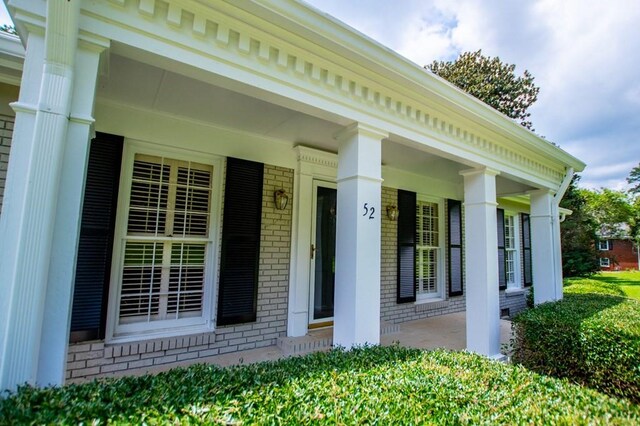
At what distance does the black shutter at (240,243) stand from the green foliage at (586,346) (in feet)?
10.3

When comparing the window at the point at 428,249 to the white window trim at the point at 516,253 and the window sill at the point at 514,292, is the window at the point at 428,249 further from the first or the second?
the white window trim at the point at 516,253

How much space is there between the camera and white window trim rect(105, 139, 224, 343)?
2.98 metres

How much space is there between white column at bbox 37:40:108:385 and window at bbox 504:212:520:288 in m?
9.22

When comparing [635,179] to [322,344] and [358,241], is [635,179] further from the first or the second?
[358,241]

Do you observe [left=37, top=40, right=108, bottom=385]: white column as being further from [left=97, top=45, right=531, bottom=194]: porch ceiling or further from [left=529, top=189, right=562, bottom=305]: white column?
[left=529, top=189, right=562, bottom=305]: white column

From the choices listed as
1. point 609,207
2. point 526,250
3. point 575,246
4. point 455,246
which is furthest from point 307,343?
point 609,207

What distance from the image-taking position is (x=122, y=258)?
3.04 m

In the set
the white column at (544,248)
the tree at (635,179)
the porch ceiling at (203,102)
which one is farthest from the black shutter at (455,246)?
the tree at (635,179)

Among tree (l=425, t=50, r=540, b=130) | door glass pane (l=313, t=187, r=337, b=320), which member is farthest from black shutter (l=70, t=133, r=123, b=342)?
tree (l=425, t=50, r=540, b=130)

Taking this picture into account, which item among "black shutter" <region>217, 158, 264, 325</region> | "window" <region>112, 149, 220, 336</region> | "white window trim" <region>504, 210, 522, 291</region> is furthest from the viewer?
"white window trim" <region>504, 210, 522, 291</region>

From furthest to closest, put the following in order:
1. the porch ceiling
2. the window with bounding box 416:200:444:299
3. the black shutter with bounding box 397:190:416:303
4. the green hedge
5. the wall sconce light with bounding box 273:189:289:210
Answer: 1. the window with bounding box 416:200:444:299
2. the black shutter with bounding box 397:190:416:303
3. the wall sconce light with bounding box 273:189:289:210
4. the porch ceiling
5. the green hedge

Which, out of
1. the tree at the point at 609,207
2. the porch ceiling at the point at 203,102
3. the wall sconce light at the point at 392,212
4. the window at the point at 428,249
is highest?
the tree at the point at 609,207

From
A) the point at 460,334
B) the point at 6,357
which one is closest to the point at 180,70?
the point at 6,357

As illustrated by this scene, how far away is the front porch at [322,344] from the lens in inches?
111
